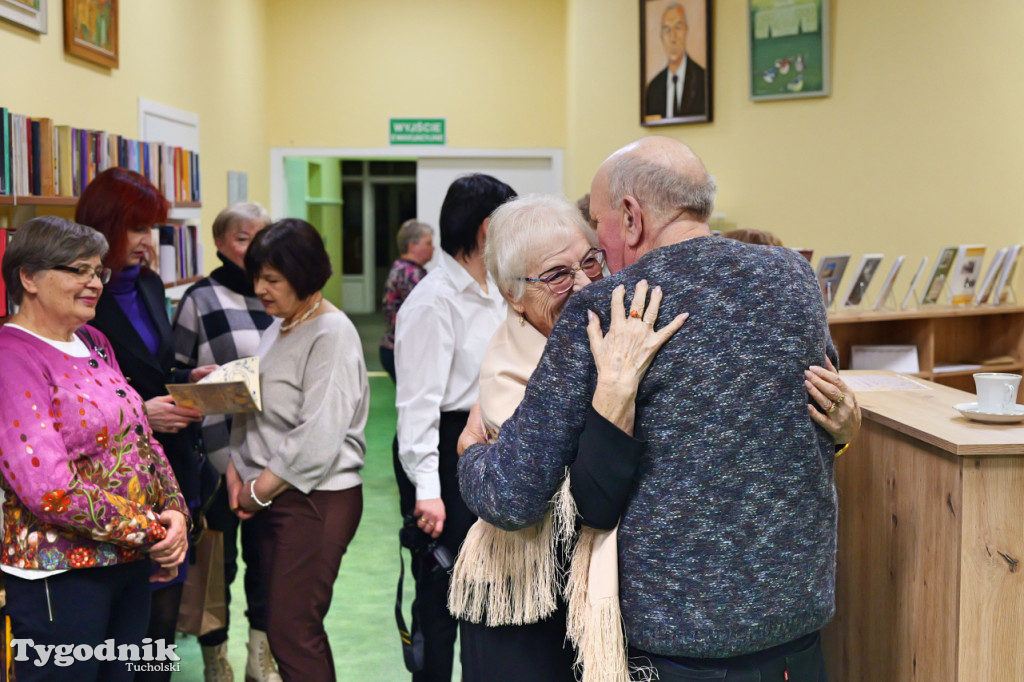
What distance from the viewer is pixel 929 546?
205 centimetres

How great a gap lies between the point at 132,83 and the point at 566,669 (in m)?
5.78

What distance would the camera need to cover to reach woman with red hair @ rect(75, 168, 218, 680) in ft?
9.89

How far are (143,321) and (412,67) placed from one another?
7.68 meters

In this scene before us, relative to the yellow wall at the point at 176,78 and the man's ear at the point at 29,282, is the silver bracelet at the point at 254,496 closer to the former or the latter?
the man's ear at the point at 29,282

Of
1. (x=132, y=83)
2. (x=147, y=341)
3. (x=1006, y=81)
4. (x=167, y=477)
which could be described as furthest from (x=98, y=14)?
(x=1006, y=81)

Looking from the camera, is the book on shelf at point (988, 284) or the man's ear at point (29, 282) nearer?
the man's ear at point (29, 282)

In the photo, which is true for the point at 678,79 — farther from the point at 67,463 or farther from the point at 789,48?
the point at 67,463

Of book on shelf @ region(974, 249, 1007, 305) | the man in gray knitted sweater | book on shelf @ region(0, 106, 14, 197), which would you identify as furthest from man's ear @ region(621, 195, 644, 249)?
book on shelf @ region(974, 249, 1007, 305)

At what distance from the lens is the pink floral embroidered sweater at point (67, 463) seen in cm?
221

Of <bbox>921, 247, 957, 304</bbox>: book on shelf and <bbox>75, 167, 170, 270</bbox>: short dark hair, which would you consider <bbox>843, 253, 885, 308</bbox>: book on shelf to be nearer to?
<bbox>921, 247, 957, 304</bbox>: book on shelf

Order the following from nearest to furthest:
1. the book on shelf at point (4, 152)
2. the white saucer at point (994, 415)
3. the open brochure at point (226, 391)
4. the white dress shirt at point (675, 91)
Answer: the white saucer at point (994, 415) → the open brochure at point (226, 391) → the book on shelf at point (4, 152) → the white dress shirt at point (675, 91)

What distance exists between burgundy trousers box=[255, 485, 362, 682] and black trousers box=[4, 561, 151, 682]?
0.48m

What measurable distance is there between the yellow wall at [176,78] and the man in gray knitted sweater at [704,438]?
4054 mm

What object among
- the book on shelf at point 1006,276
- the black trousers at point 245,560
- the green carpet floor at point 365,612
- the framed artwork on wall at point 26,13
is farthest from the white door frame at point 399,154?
the black trousers at point 245,560
